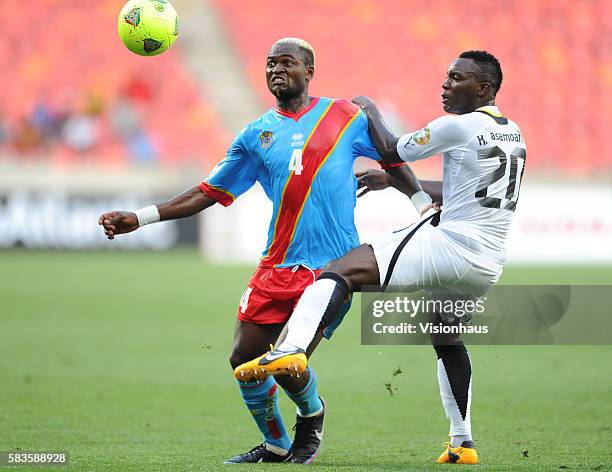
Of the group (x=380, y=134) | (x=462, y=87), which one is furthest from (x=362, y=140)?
(x=462, y=87)

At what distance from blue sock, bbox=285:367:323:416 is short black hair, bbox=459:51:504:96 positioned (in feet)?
6.24

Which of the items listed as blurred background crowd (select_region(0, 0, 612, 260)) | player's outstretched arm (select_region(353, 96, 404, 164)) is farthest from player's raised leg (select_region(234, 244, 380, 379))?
blurred background crowd (select_region(0, 0, 612, 260))

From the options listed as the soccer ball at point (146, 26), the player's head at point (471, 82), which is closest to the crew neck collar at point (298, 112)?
the player's head at point (471, 82)

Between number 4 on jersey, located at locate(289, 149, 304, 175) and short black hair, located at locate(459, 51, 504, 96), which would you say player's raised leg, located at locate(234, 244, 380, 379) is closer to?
number 4 on jersey, located at locate(289, 149, 304, 175)

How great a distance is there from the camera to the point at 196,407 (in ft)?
26.0

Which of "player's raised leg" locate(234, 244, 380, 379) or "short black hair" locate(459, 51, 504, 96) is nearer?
"player's raised leg" locate(234, 244, 380, 379)

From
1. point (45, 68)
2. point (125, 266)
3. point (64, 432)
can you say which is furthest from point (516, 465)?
point (45, 68)

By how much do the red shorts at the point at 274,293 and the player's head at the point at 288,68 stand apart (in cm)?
99

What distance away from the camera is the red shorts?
568 cm

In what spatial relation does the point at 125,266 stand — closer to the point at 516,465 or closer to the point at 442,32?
the point at 442,32

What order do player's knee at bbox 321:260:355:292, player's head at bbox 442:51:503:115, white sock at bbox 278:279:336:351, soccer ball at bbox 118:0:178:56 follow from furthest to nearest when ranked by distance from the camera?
1. soccer ball at bbox 118:0:178:56
2. player's head at bbox 442:51:503:115
3. player's knee at bbox 321:260:355:292
4. white sock at bbox 278:279:336:351

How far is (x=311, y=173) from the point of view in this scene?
5.64 m

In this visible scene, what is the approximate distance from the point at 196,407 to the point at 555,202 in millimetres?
14185

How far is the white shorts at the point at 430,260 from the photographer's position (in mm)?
5340
